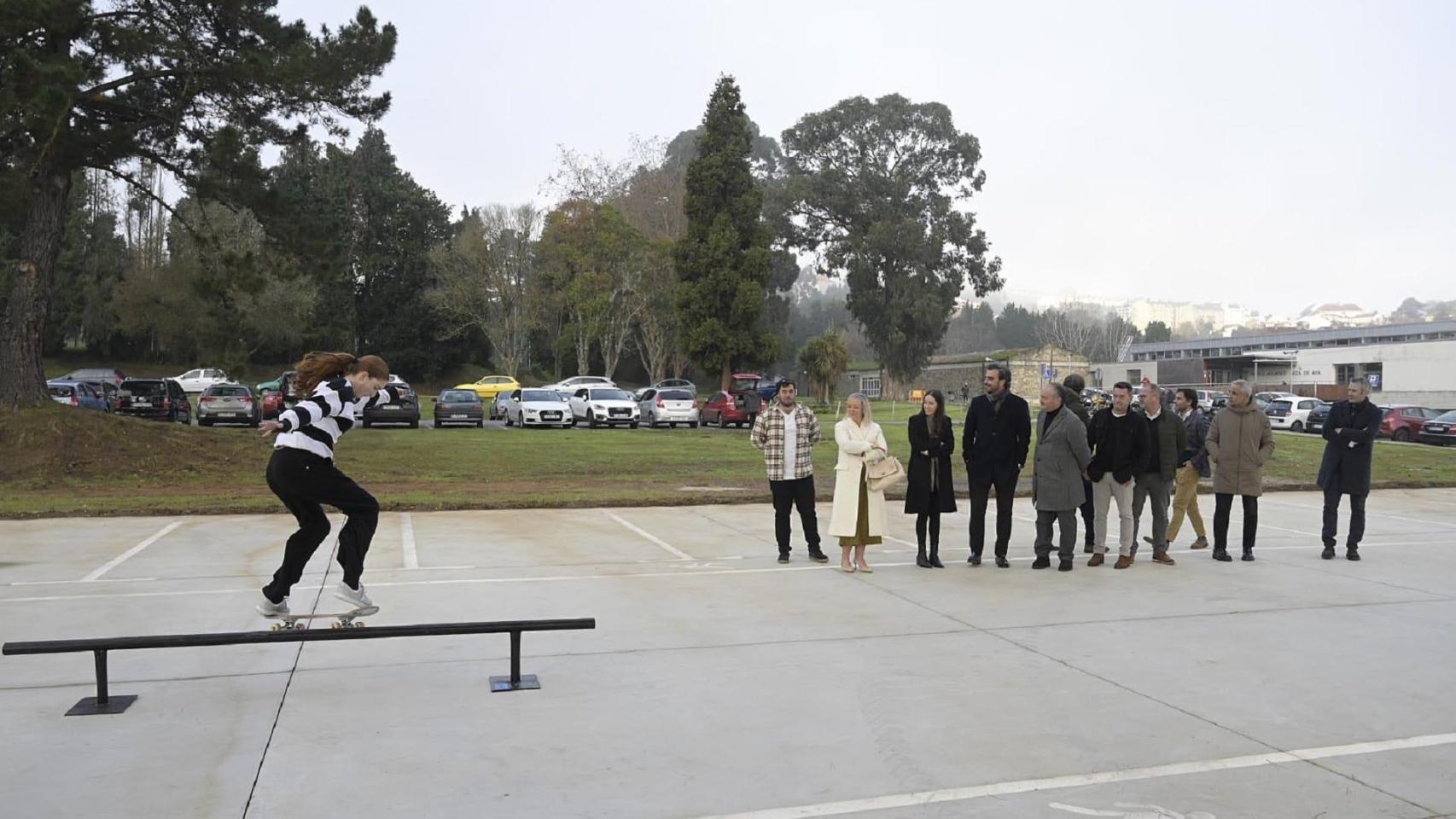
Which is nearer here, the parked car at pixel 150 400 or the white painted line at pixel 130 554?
the white painted line at pixel 130 554

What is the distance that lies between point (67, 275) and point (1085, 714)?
75946 millimetres

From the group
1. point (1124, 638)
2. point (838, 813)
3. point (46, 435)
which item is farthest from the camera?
point (46, 435)

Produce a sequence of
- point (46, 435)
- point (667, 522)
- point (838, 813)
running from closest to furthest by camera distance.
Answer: point (838, 813)
point (667, 522)
point (46, 435)

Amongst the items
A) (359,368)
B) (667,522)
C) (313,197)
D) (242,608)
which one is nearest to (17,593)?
(242,608)

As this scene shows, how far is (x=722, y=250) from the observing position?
164ft

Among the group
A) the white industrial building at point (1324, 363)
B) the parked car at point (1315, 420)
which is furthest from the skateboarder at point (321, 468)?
the white industrial building at point (1324, 363)

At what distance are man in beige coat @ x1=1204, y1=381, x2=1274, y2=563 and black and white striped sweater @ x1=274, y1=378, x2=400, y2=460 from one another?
866cm

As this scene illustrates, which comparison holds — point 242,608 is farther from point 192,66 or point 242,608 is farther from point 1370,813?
point 192,66

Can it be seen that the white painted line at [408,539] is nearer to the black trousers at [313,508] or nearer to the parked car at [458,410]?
the black trousers at [313,508]

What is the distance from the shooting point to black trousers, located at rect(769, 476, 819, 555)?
11.1 meters

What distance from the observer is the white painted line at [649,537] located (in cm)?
1157

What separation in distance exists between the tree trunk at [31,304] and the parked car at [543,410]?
1703cm

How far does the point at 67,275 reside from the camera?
67.6 meters

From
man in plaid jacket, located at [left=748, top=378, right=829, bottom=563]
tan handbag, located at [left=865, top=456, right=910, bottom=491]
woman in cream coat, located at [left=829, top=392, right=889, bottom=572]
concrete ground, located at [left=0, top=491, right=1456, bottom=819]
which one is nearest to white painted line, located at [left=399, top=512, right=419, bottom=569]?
concrete ground, located at [left=0, top=491, right=1456, bottom=819]
